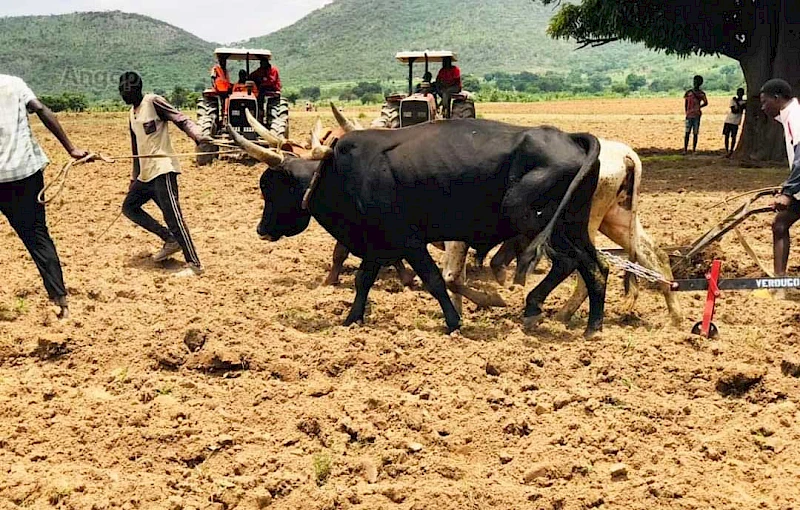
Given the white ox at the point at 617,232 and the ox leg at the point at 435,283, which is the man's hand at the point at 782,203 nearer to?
the white ox at the point at 617,232

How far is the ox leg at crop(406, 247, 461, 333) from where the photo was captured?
7051 millimetres

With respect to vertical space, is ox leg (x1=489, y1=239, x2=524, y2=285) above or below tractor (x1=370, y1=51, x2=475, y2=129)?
below

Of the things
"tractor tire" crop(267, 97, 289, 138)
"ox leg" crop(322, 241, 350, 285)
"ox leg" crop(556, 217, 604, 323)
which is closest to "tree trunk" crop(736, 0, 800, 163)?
"tractor tire" crop(267, 97, 289, 138)

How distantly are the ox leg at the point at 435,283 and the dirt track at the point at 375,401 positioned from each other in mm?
212

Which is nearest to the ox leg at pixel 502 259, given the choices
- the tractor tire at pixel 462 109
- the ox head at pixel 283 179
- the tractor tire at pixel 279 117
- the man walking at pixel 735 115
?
the ox head at pixel 283 179

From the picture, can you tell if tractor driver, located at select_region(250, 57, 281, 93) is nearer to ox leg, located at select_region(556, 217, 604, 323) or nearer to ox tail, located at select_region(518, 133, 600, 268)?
ox leg, located at select_region(556, 217, 604, 323)

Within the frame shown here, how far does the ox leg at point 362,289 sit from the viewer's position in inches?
289

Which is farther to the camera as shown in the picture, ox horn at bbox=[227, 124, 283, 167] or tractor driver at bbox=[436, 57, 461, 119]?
tractor driver at bbox=[436, 57, 461, 119]

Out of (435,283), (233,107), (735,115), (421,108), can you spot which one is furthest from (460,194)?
(735,115)

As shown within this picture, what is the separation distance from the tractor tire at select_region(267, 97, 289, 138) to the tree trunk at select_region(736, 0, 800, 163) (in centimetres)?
882

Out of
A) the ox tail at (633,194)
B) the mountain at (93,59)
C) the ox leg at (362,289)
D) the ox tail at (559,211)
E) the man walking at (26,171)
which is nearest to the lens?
the ox tail at (559,211)

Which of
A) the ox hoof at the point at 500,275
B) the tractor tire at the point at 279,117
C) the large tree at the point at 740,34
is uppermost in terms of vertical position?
the large tree at the point at 740,34

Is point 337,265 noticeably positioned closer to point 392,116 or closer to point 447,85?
point 392,116

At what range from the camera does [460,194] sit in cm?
693
